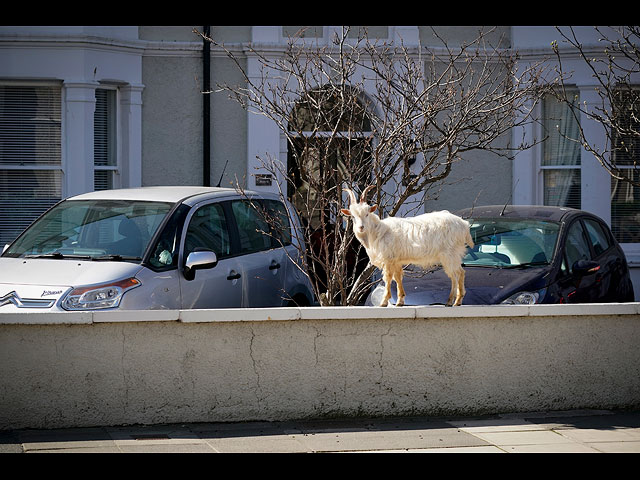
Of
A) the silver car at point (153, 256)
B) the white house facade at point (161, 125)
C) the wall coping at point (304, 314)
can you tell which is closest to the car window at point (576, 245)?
the wall coping at point (304, 314)

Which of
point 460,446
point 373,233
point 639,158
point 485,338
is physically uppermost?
point 639,158

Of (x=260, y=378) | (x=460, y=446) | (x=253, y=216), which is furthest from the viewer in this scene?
(x=253, y=216)

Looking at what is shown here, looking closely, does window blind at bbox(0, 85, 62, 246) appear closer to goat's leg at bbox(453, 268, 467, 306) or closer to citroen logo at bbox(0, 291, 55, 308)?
citroen logo at bbox(0, 291, 55, 308)

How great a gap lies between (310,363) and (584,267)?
318 centimetres

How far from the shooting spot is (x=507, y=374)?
6.97 metres

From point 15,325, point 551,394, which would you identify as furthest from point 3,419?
point 551,394

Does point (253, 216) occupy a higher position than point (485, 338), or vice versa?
point (253, 216)

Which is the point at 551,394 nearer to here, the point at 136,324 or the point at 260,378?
the point at 260,378

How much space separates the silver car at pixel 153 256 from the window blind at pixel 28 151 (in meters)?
4.20

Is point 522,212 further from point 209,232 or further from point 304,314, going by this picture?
point 304,314

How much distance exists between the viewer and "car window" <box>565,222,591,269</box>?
28.9ft

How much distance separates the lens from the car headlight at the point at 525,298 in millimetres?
7866

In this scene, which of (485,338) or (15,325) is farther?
(485,338)

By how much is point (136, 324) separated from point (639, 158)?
985 centimetres
